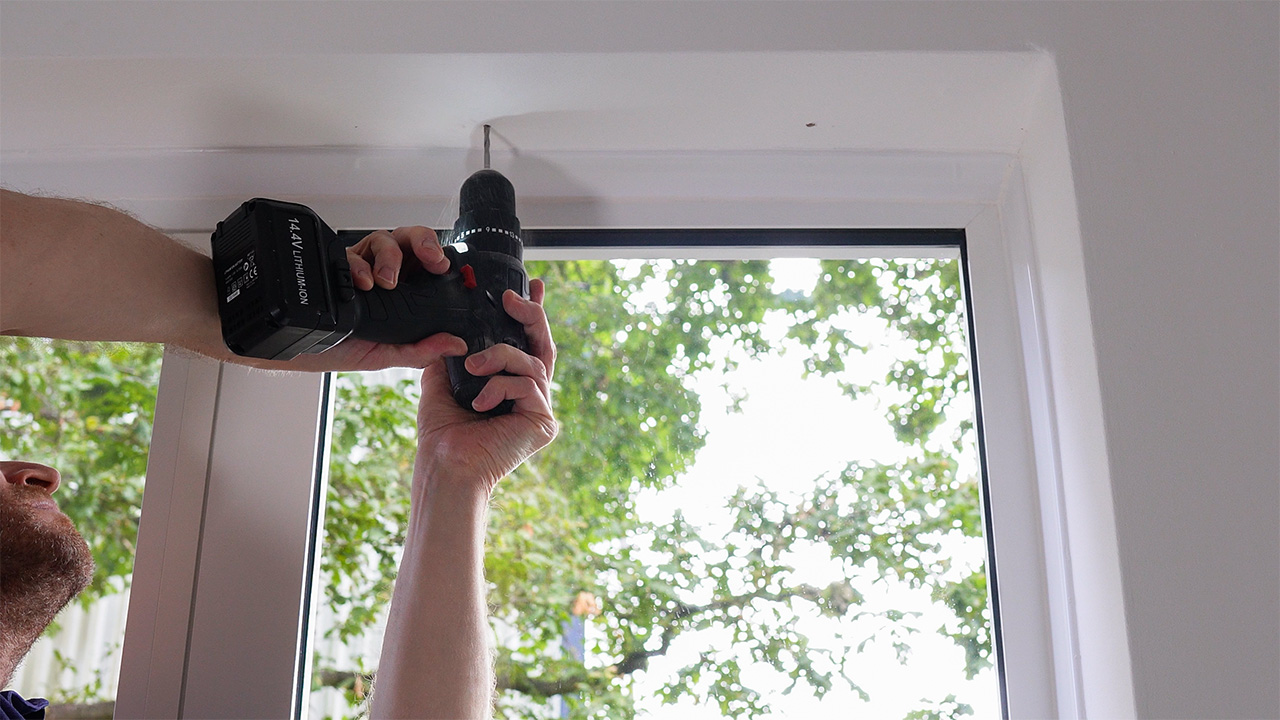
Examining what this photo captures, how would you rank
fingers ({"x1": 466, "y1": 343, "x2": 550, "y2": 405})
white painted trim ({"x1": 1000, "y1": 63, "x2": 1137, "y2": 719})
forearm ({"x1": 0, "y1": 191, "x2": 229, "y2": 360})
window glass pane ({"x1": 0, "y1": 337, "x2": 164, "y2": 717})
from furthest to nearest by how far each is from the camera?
window glass pane ({"x1": 0, "y1": 337, "x2": 164, "y2": 717}) → fingers ({"x1": 466, "y1": 343, "x2": 550, "y2": 405}) → white painted trim ({"x1": 1000, "y1": 63, "x2": 1137, "y2": 719}) → forearm ({"x1": 0, "y1": 191, "x2": 229, "y2": 360})

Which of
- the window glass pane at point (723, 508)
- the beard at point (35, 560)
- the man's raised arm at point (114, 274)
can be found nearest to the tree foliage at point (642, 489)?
the window glass pane at point (723, 508)

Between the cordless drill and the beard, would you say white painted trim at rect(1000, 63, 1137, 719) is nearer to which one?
the cordless drill

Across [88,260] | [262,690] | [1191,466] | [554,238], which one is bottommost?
[262,690]

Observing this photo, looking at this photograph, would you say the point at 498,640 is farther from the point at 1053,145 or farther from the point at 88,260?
the point at 1053,145

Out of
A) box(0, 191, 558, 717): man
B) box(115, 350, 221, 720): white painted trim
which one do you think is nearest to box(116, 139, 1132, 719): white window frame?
box(115, 350, 221, 720): white painted trim

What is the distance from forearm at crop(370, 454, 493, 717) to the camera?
880 millimetres

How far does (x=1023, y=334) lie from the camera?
101cm

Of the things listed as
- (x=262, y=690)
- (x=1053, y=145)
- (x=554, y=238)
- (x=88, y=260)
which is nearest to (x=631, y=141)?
(x=554, y=238)

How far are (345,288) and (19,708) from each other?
57 cm

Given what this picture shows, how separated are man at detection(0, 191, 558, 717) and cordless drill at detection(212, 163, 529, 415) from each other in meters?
0.02

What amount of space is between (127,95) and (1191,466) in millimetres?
1059

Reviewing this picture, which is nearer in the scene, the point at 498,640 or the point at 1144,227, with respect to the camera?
the point at 1144,227

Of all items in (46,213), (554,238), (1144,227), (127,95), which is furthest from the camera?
(554,238)

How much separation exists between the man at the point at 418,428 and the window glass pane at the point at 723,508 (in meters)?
0.09
